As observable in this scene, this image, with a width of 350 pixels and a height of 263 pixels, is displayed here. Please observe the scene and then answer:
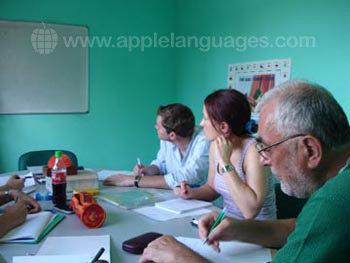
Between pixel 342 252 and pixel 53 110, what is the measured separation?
11.4ft

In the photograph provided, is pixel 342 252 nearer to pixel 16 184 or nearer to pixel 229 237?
pixel 229 237

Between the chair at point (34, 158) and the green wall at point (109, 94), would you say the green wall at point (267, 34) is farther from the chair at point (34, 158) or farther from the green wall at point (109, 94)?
the chair at point (34, 158)

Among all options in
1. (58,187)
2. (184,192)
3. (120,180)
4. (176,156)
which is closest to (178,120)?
(176,156)

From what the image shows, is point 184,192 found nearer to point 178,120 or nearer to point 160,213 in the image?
point 160,213

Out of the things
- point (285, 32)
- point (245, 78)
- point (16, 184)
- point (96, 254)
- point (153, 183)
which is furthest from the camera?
point (245, 78)

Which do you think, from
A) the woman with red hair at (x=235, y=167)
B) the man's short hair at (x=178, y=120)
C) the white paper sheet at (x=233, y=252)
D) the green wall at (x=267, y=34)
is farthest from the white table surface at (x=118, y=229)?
the green wall at (x=267, y=34)

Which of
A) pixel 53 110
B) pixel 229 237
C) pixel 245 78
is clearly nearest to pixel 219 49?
pixel 245 78

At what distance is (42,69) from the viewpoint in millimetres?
3734

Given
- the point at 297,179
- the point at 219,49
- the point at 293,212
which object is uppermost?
the point at 219,49

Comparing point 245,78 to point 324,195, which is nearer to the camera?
point 324,195

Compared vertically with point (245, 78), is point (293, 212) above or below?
below

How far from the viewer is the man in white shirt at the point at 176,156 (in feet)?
7.12

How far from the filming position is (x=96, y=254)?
1157 mm

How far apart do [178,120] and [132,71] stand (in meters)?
1.94
